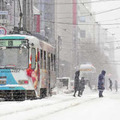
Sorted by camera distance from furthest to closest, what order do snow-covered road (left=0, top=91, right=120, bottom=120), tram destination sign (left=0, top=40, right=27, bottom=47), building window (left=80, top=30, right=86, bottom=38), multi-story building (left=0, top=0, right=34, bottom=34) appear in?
building window (left=80, top=30, right=86, bottom=38)
multi-story building (left=0, top=0, right=34, bottom=34)
tram destination sign (left=0, top=40, right=27, bottom=47)
snow-covered road (left=0, top=91, right=120, bottom=120)

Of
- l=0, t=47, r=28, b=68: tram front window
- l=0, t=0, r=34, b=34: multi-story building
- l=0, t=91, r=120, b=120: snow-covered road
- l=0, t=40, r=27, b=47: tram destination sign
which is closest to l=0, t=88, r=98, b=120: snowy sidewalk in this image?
l=0, t=91, r=120, b=120: snow-covered road

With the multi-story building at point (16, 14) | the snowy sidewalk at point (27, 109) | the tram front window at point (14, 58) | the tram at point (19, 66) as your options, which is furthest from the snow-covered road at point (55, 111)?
the multi-story building at point (16, 14)

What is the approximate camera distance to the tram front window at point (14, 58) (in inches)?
825

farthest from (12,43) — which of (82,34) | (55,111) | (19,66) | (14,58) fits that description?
(82,34)

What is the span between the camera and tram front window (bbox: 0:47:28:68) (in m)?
21.0

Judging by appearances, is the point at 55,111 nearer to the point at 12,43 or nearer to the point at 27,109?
the point at 27,109

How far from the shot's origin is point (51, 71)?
25828mm

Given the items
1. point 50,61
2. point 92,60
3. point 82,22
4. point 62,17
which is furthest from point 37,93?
point 82,22

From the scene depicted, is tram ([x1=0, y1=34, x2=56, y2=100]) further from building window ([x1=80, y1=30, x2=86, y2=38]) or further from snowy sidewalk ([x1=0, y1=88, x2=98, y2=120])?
building window ([x1=80, y1=30, x2=86, y2=38])

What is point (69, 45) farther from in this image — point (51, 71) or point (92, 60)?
point (51, 71)

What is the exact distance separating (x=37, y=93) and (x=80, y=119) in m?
11.5

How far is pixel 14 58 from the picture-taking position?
20969 mm

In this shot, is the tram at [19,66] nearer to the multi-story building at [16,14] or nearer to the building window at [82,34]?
the multi-story building at [16,14]

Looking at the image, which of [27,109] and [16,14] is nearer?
[27,109]
